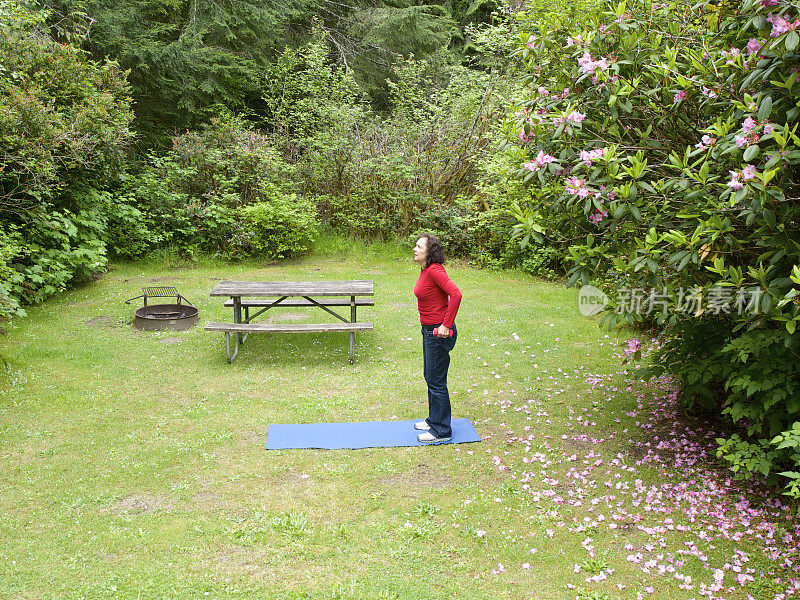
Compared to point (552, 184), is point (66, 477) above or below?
below

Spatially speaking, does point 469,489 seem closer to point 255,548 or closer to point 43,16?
point 255,548

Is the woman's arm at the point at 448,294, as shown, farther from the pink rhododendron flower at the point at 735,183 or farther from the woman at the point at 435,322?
the pink rhododendron flower at the point at 735,183

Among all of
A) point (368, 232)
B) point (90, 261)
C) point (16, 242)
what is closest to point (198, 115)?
point (368, 232)

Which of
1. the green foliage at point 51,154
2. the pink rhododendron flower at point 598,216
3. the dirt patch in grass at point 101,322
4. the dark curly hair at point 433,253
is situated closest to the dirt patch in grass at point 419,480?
the dark curly hair at point 433,253

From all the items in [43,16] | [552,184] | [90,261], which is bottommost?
[90,261]

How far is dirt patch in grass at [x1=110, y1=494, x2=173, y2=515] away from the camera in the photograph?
3729 millimetres

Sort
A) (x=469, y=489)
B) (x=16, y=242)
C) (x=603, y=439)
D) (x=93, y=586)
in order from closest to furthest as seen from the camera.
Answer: (x=93, y=586) → (x=469, y=489) → (x=603, y=439) → (x=16, y=242)

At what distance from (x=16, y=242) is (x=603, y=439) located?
746 centimetres

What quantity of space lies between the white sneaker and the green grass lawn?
0.24 ft

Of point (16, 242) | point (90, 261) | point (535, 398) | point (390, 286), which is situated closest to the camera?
point (535, 398)

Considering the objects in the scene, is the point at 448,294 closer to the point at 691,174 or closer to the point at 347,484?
the point at 347,484

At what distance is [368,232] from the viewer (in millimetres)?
12609

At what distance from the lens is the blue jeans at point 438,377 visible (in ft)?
15.0

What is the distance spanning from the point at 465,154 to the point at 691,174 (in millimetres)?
9402
